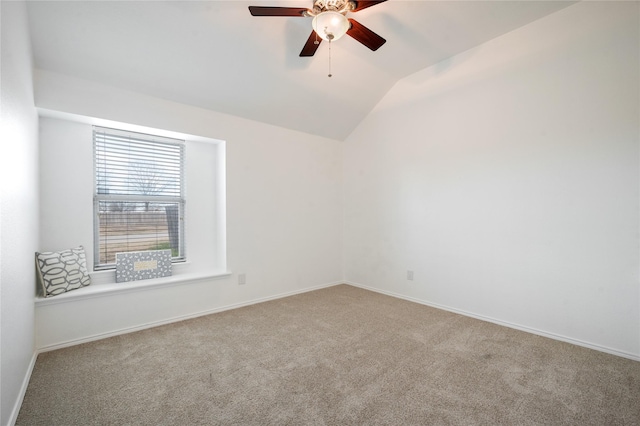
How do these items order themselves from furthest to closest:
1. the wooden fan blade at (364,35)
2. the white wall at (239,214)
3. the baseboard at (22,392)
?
the white wall at (239,214), the wooden fan blade at (364,35), the baseboard at (22,392)

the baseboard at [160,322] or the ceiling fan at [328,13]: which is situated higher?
the ceiling fan at [328,13]

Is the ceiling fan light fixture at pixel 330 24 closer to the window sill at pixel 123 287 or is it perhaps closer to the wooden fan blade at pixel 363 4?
the wooden fan blade at pixel 363 4

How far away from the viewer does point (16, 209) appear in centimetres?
170

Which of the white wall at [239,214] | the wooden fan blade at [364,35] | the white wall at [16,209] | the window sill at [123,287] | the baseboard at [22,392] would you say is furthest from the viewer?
the white wall at [239,214]

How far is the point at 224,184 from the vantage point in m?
3.52

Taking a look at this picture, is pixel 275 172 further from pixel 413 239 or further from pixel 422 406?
pixel 422 406

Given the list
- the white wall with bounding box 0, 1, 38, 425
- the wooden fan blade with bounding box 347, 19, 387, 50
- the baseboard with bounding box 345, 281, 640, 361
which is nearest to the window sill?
the white wall with bounding box 0, 1, 38, 425

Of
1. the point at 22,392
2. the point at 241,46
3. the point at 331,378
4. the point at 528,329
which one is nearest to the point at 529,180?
the point at 528,329

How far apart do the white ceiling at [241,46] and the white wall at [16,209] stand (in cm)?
37

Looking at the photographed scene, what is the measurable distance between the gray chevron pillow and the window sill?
0.06m

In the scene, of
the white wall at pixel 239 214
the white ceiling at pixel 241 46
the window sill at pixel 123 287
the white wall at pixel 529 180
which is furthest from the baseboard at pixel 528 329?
the white ceiling at pixel 241 46

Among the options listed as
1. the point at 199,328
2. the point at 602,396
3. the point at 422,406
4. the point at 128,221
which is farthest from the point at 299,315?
the point at 602,396

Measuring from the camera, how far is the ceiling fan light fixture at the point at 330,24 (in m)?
2.00

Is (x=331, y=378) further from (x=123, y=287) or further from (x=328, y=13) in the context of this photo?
(x=328, y=13)
